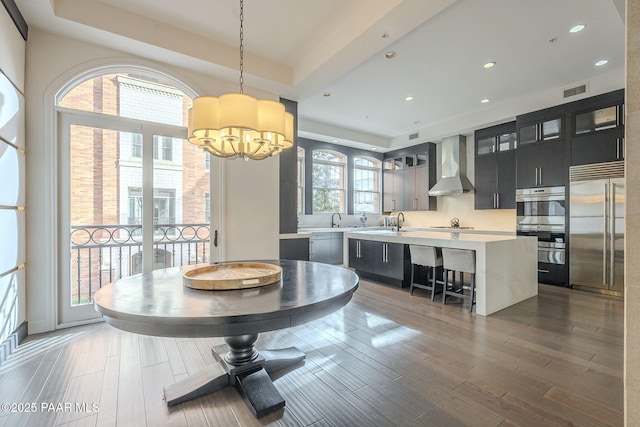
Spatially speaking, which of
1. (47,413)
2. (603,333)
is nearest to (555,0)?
(603,333)

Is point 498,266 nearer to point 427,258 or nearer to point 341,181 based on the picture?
point 427,258

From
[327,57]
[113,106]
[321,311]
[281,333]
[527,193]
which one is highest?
[327,57]

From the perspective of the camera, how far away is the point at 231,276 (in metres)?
1.83

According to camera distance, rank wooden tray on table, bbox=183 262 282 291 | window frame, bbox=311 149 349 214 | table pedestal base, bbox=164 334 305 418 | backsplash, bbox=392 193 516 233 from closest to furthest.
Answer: wooden tray on table, bbox=183 262 282 291 < table pedestal base, bbox=164 334 305 418 < backsplash, bbox=392 193 516 233 < window frame, bbox=311 149 349 214

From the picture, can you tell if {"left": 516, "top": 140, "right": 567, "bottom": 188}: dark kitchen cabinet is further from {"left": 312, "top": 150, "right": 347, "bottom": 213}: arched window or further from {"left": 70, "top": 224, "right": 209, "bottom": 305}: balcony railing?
{"left": 70, "top": 224, "right": 209, "bottom": 305}: balcony railing

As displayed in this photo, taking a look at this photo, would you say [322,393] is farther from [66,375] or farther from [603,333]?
[603,333]

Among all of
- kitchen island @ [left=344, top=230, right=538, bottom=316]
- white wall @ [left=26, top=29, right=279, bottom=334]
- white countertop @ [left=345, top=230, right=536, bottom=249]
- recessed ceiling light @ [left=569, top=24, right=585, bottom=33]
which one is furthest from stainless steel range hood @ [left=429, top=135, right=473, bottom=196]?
white wall @ [left=26, top=29, right=279, bottom=334]

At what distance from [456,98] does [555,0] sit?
231cm

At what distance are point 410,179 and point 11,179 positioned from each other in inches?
277

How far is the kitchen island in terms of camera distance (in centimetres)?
335

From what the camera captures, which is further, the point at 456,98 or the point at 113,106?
the point at 456,98

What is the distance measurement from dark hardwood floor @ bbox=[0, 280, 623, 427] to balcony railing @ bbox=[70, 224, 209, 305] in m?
0.51

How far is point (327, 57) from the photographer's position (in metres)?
3.27

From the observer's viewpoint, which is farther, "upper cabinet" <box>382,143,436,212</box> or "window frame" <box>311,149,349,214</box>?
"window frame" <box>311,149,349,214</box>
